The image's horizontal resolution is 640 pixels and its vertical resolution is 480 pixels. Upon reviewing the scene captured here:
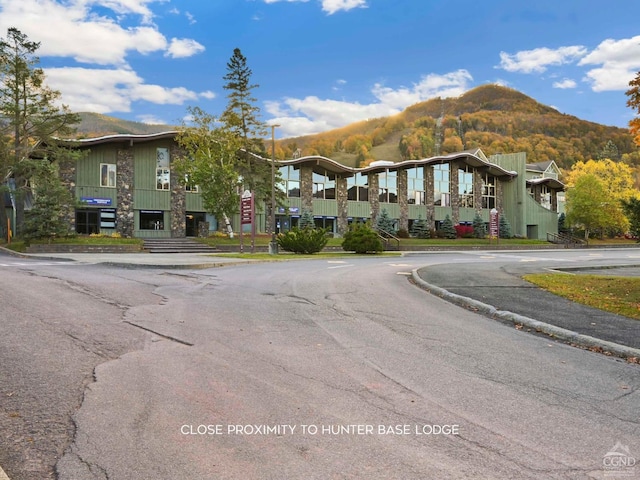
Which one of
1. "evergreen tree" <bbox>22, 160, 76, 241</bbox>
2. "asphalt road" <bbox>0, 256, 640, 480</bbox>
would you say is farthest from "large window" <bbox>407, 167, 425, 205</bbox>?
"asphalt road" <bbox>0, 256, 640, 480</bbox>

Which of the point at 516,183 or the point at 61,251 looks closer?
the point at 61,251

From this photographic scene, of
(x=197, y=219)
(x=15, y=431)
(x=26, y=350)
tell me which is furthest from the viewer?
(x=197, y=219)

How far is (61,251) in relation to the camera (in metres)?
31.6

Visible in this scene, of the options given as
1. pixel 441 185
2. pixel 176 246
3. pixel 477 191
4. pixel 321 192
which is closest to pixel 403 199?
pixel 441 185

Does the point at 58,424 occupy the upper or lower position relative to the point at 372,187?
lower

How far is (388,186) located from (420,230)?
6.62 metres

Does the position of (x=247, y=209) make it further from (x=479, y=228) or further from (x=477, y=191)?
(x=477, y=191)

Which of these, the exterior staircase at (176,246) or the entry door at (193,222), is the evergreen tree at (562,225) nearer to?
the entry door at (193,222)

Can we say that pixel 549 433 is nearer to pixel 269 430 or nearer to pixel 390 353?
pixel 269 430

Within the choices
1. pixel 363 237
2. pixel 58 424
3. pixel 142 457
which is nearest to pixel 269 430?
pixel 142 457

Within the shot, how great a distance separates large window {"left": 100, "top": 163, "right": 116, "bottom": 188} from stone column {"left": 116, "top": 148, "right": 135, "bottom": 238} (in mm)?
367

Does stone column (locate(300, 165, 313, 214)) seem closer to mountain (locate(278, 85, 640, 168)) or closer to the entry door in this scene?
the entry door

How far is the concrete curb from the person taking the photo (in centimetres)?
666

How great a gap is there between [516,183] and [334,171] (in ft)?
95.3
